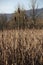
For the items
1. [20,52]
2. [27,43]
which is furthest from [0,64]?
[27,43]

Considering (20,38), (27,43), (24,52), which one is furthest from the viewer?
(20,38)

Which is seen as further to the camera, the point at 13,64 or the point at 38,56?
the point at 38,56

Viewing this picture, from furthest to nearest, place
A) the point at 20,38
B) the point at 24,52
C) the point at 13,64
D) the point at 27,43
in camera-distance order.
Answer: the point at 20,38 → the point at 27,43 → the point at 24,52 → the point at 13,64

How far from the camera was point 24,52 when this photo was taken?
134 inches

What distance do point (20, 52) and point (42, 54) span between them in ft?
1.08

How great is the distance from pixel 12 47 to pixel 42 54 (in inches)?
17.7

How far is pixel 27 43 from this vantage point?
3680mm

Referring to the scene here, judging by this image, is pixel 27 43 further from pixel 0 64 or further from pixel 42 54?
pixel 0 64

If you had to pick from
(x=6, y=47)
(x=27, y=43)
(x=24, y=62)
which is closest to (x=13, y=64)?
(x=24, y=62)

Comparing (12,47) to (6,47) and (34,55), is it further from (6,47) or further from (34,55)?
(34,55)

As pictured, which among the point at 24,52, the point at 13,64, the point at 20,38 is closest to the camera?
the point at 13,64

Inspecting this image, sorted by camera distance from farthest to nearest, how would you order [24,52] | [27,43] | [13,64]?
[27,43], [24,52], [13,64]

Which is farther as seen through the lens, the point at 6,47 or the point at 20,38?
the point at 20,38

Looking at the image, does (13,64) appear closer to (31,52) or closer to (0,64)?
(0,64)
